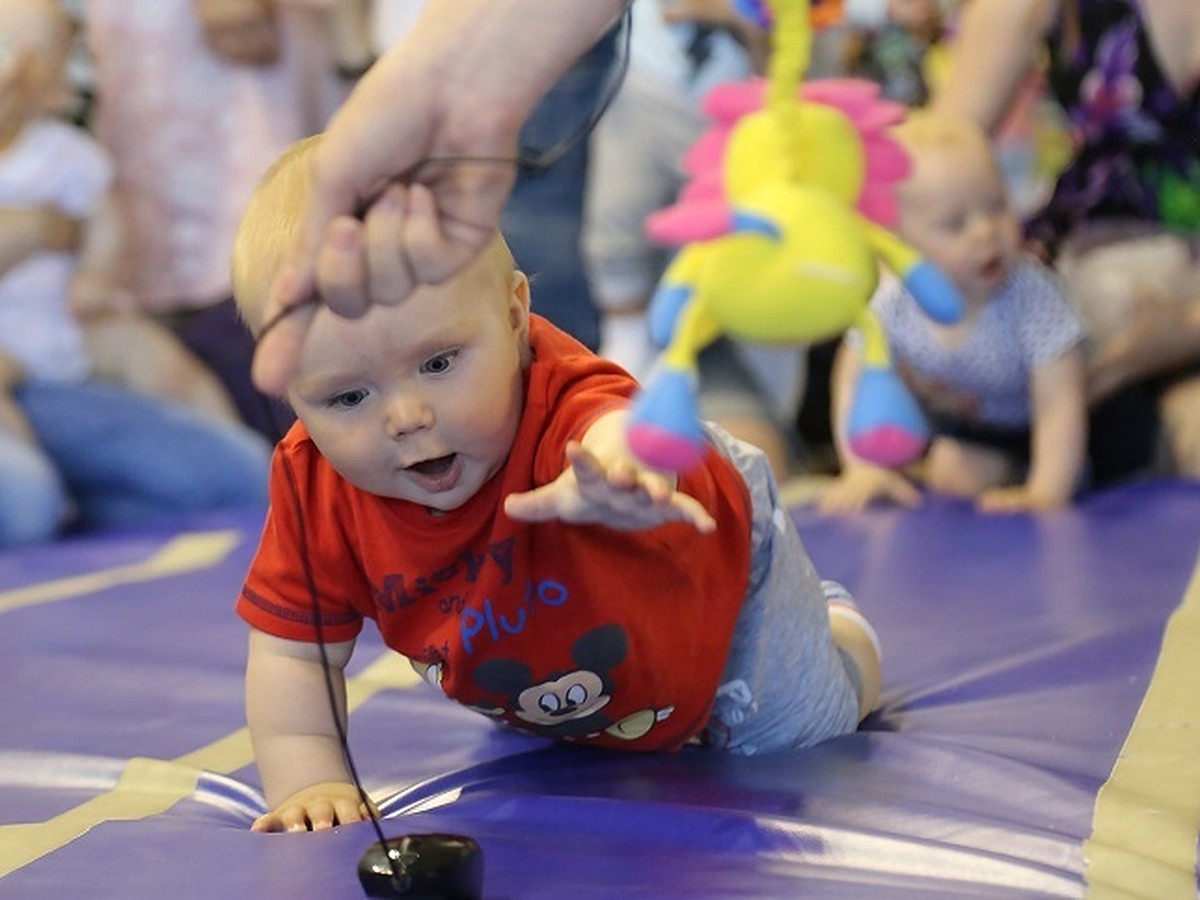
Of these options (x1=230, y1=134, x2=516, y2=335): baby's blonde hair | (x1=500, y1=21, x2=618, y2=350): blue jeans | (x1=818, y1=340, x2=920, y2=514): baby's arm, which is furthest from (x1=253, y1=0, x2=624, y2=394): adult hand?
(x1=500, y1=21, x2=618, y2=350): blue jeans

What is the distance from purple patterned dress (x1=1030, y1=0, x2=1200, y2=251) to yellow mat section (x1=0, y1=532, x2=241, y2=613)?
1300 mm

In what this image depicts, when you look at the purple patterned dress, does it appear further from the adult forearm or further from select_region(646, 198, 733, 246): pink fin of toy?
select_region(646, 198, 733, 246): pink fin of toy

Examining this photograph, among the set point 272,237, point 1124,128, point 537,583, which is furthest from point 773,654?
point 1124,128

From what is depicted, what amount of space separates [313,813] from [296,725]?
0.08 m

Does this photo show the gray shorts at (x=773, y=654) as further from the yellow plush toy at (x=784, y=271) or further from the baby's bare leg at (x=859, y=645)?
the yellow plush toy at (x=784, y=271)

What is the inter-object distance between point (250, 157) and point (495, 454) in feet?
6.96

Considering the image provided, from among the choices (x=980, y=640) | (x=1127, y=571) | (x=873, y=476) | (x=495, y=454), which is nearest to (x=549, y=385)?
(x=495, y=454)

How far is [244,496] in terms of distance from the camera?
248 centimetres

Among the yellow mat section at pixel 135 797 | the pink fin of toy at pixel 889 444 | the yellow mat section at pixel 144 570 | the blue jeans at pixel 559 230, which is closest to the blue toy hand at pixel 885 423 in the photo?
the pink fin of toy at pixel 889 444

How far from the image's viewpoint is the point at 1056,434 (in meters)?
2.15

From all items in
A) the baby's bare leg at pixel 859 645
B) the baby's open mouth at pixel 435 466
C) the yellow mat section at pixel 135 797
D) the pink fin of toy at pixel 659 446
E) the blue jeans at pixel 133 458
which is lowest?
the blue jeans at pixel 133 458

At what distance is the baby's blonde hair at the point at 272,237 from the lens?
3.02 ft

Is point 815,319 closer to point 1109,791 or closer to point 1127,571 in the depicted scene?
point 1109,791

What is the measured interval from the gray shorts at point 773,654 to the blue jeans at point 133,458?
4.83ft
